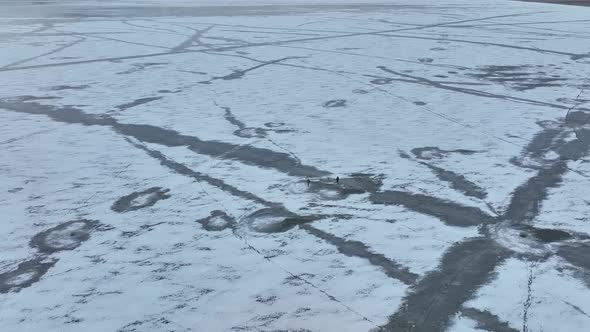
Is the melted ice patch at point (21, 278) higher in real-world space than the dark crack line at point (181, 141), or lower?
lower

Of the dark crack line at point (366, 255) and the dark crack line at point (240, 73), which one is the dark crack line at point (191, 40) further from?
the dark crack line at point (366, 255)

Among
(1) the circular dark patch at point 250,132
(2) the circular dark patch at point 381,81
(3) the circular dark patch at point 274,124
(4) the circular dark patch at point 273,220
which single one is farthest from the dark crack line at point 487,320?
(2) the circular dark patch at point 381,81

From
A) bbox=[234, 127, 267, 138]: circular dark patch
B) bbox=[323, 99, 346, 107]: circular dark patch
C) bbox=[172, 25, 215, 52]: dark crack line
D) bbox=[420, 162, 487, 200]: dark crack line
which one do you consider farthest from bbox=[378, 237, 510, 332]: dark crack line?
bbox=[172, 25, 215, 52]: dark crack line

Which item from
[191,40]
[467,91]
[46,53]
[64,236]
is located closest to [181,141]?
[64,236]

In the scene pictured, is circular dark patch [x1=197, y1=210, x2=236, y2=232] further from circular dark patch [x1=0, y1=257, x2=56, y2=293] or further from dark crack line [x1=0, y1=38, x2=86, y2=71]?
dark crack line [x1=0, y1=38, x2=86, y2=71]

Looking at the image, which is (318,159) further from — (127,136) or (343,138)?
(127,136)
